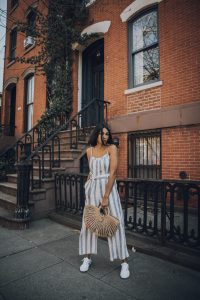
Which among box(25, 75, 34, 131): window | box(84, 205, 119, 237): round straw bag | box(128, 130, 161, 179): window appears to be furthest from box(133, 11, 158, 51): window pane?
box(25, 75, 34, 131): window

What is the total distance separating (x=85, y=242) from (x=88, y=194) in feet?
2.02

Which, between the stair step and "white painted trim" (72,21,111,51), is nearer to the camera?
the stair step

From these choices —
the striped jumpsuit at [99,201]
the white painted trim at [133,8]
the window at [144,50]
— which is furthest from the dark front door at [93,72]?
the striped jumpsuit at [99,201]

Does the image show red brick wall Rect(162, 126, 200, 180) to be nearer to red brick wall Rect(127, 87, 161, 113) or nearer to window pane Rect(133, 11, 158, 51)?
red brick wall Rect(127, 87, 161, 113)

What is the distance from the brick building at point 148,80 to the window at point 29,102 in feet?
10.9

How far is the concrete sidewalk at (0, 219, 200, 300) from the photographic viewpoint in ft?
8.07

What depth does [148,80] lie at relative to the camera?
6461mm

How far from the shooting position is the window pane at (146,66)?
6359mm

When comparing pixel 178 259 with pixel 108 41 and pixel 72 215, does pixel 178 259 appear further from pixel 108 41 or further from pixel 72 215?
pixel 108 41

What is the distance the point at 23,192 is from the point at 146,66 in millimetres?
4765

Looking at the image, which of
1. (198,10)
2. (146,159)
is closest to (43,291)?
(146,159)

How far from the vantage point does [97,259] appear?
3312mm

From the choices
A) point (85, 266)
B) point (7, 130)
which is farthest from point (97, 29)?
point (7, 130)

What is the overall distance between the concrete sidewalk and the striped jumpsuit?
11.9 inches
